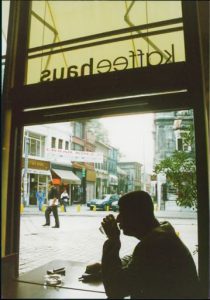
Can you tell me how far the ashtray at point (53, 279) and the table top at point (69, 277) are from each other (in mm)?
27

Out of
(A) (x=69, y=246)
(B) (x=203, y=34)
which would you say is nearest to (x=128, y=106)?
(B) (x=203, y=34)

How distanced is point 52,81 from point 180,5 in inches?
46.0

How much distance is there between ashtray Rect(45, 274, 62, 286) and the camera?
5.85 ft

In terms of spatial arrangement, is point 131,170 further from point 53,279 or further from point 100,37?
point 53,279

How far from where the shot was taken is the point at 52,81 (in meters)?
2.39

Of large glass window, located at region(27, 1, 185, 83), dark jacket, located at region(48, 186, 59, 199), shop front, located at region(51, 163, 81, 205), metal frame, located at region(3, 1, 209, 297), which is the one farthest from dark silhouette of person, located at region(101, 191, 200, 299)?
shop front, located at region(51, 163, 81, 205)

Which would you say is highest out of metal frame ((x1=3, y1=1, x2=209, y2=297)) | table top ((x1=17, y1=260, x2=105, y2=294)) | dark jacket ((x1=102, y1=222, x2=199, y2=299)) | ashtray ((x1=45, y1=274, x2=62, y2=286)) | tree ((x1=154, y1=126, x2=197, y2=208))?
metal frame ((x1=3, y1=1, x2=209, y2=297))

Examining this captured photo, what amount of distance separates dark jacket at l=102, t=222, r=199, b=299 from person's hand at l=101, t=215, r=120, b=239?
0.42 feet

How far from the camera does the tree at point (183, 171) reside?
8.41ft

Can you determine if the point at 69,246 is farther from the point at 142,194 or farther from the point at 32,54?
the point at 142,194

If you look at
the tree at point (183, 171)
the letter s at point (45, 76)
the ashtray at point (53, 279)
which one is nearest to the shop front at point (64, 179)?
the tree at point (183, 171)

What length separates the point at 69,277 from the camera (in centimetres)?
200

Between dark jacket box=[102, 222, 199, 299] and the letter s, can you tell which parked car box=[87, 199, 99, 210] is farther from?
dark jacket box=[102, 222, 199, 299]

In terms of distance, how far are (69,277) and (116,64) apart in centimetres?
165
